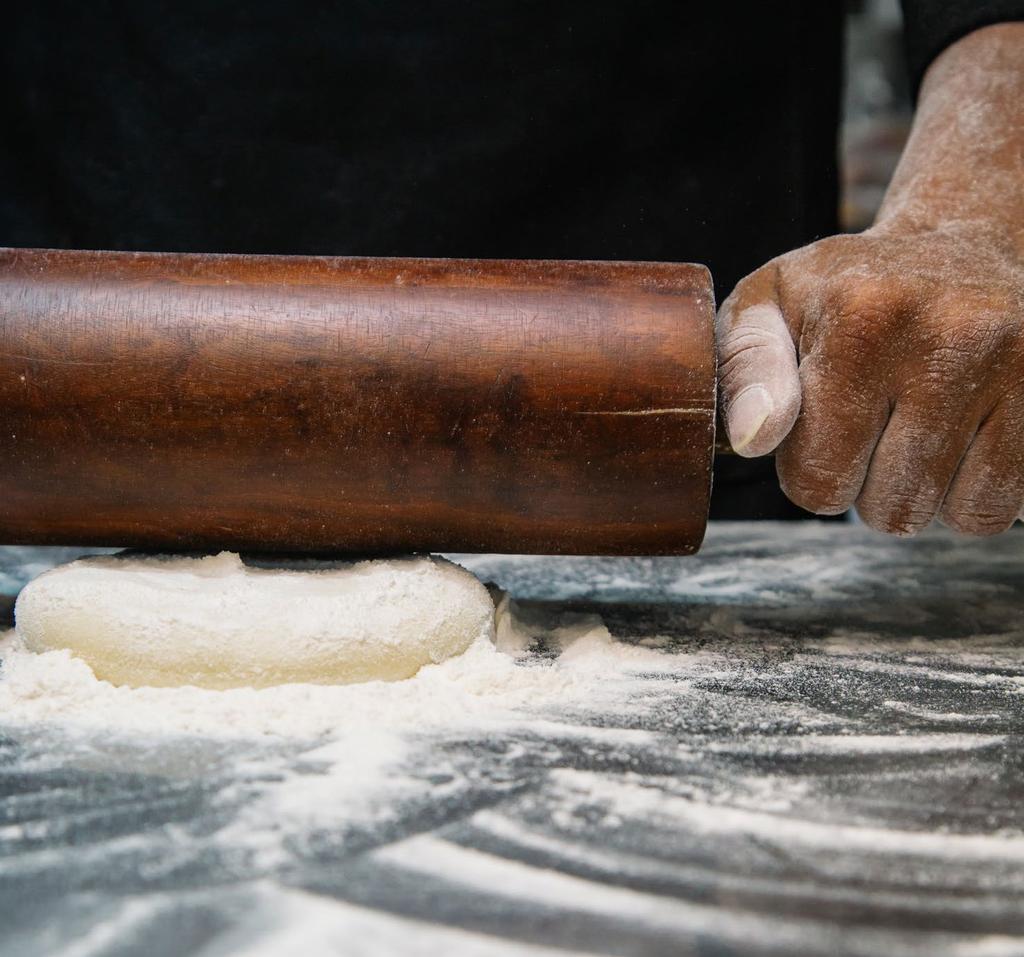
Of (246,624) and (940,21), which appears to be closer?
(246,624)

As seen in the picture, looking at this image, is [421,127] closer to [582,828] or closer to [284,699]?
[284,699]

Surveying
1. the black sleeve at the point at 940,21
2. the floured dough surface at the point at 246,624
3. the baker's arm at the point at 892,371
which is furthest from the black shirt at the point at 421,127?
the floured dough surface at the point at 246,624

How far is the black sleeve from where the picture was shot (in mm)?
1735

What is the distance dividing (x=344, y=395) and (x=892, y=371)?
67 cm

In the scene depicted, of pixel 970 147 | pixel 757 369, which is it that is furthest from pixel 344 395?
pixel 970 147

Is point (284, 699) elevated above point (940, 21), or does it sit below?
below

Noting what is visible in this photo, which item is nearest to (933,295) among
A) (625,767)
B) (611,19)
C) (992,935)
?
(625,767)

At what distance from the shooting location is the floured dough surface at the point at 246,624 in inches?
48.8

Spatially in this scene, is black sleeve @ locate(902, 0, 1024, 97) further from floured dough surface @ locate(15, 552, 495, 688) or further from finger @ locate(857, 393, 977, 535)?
floured dough surface @ locate(15, 552, 495, 688)

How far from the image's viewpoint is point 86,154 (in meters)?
2.08

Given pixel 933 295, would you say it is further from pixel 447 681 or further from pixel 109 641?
pixel 109 641

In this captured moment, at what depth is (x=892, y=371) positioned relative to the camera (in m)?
1.35

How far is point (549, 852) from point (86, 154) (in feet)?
5.69

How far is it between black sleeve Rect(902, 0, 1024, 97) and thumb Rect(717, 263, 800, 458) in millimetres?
615
